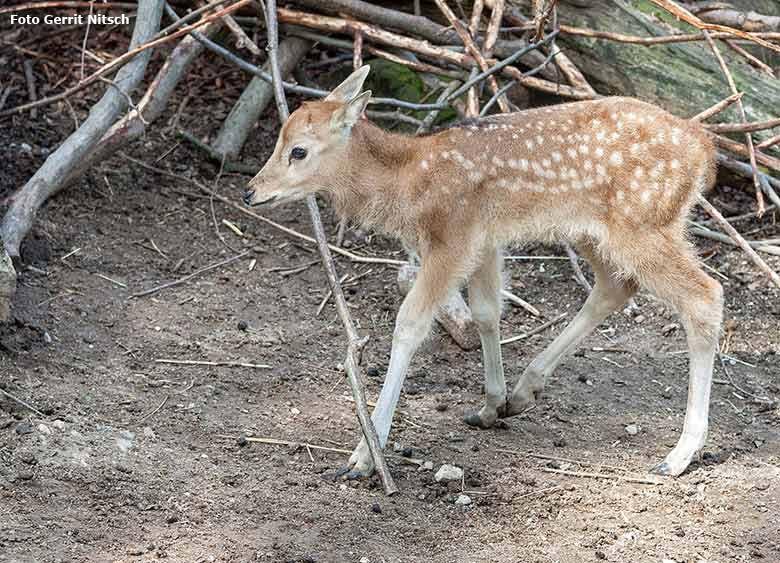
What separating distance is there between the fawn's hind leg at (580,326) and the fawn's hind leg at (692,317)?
0.56 metres

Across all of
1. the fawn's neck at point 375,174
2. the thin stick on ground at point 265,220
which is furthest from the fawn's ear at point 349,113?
the thin stick on ground at point 265,220

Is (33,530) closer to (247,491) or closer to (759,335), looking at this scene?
(247,491)

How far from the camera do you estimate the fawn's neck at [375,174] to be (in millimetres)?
5988

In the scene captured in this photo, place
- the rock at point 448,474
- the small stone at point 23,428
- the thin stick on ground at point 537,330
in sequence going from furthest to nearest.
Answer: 1. the thin stick on ground at point 537,330
2. the rock at point 448,474
3. the small stone at point 23,428

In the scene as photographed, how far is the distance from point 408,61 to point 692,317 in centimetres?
348

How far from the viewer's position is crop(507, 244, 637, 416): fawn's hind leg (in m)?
6.30

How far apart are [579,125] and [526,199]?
487mm

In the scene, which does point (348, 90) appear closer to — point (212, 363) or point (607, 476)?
point (212, 363)

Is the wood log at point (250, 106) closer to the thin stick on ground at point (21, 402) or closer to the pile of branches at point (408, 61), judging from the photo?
the pile of branches at point (408, 61)

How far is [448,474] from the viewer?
5.62 meters

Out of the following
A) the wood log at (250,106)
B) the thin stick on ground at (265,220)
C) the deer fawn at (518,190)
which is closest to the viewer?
the deer fawn at (518,190)

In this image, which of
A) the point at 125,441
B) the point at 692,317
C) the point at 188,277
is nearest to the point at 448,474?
the point at 692,317

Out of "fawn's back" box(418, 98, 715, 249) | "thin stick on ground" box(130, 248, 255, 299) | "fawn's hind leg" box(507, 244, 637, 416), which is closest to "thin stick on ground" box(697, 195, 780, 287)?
"fawn's hind leg" box(507, 244, 637, 416)

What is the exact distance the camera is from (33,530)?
4762mm
